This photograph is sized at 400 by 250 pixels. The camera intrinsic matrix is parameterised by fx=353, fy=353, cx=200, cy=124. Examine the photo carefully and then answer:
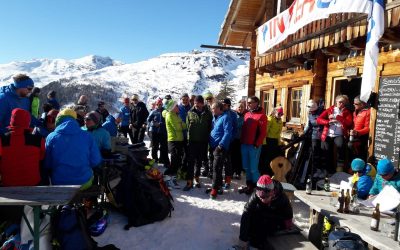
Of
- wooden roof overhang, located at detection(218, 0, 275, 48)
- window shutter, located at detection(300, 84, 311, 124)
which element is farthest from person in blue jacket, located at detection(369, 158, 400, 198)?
wooden roof overhang, located at detection(218, 0, 275, 48)

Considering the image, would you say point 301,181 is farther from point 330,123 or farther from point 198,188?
point 198,188

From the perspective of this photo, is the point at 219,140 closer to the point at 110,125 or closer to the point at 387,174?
the point at 387,174

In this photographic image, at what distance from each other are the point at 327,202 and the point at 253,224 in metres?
0.97

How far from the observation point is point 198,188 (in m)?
6.77

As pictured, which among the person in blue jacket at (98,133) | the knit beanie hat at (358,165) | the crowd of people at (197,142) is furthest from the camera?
the person in blue jacket at (98,133)

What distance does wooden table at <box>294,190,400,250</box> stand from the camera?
305 centimetres

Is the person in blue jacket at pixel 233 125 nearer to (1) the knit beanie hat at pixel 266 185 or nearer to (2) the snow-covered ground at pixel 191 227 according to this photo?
(2) the snow-covered ground at pixel 191 227

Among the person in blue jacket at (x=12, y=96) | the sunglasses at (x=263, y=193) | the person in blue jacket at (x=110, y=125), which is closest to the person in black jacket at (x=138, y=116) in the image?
the person in blue jacket at (x=110, y=125)

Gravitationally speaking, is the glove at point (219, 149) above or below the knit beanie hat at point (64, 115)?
below

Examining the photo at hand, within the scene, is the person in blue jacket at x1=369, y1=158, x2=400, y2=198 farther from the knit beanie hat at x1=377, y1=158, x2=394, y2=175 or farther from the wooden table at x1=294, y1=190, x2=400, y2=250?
the wooden table at x1=294, y1=190, x2=400, y2=250

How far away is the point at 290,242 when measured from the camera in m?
3.95

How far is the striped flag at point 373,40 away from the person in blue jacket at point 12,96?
501 cm

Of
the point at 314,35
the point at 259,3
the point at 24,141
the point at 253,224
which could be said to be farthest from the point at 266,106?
the point at 24,141

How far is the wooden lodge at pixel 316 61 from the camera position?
19.3 feet
